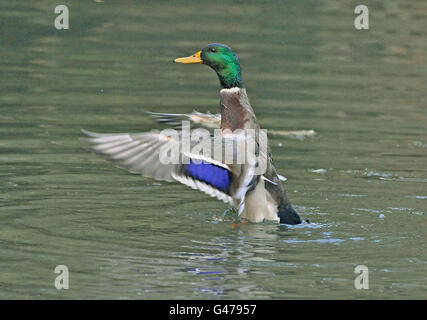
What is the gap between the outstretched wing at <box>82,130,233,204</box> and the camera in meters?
6.98

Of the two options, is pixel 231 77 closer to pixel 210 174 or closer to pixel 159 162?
pixel 210 174

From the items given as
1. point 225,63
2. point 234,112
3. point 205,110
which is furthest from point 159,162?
point 205,110

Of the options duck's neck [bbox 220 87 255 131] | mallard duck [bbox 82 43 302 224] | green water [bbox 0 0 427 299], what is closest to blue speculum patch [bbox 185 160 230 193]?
mallard duck [bbox 82 43 302 224]

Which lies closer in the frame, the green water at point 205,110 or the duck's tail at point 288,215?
the green water at point 205,110

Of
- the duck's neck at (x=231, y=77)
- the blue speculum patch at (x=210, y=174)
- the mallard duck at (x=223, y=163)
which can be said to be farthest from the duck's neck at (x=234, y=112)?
the blue speculum patch at (x=210, y=174)

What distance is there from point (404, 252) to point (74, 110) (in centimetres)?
551

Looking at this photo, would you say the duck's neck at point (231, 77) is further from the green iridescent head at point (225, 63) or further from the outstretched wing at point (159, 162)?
the outstretched wing at point (159, 162)

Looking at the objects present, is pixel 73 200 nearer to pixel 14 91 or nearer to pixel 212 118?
pixel 212 118

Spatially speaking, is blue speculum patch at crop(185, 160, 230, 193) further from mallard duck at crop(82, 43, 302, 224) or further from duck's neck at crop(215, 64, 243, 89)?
duck's neck at crop(215, 64, 243, 89)

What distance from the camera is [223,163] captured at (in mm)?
7211

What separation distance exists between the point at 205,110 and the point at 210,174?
4349mm

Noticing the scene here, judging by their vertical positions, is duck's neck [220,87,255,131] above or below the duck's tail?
above

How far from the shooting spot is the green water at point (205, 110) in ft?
21.2

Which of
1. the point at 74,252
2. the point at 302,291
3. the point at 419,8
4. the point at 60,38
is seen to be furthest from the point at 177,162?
the point at 419,8
